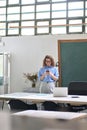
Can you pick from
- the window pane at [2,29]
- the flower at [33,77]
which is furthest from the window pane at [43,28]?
the flower at [33,77]

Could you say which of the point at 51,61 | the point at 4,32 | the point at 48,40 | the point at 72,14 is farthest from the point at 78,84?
the point at 4,32

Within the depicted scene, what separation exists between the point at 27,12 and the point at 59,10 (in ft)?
3.17

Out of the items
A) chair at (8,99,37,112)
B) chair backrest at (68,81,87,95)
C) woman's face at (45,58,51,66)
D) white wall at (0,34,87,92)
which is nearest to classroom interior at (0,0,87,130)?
white wall at (0,34,87,92)

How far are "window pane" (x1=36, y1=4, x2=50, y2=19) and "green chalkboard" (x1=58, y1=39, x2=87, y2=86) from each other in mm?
1270

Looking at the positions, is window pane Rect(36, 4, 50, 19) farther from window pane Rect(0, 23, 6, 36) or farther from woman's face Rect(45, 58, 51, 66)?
woman's face Rect(45, 58, 51, 66)

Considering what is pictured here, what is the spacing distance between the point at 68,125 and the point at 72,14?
22.2 ft

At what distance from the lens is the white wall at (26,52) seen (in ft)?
22.7

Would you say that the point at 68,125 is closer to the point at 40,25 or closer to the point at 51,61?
the point at 51,61

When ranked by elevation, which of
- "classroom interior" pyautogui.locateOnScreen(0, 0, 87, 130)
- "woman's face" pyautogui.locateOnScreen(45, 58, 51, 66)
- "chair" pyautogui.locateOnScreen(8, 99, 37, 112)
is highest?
"classroom interior" pyautogui.locateOnScreen(0, 0, 87, 130)

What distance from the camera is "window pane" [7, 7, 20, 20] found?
8.08 metres

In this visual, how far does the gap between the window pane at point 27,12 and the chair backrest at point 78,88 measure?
3.45 meters

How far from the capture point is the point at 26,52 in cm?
716

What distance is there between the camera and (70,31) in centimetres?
733

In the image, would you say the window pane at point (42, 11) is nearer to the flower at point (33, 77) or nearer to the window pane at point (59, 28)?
the window pane at point (59, 28)
